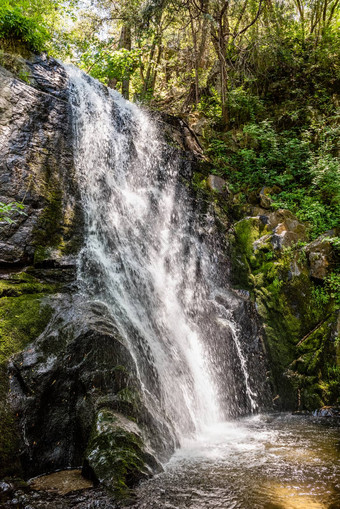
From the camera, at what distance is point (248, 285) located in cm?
745

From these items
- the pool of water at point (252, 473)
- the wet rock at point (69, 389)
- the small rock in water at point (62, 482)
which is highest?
the wet rock at point (69, 389)

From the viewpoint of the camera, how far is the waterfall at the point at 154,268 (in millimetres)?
4934

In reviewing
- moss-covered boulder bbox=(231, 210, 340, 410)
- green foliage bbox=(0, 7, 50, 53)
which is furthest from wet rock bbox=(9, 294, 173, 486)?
green foliage bbox=(0, 7, 50, 53)

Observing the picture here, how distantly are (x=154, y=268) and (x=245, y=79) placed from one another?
8332 millimetres

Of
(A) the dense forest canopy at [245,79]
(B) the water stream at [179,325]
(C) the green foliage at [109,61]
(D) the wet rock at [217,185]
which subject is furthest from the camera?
(C) the green foliage at [109,61]

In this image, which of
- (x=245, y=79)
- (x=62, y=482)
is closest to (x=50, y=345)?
(x=62, y=482)

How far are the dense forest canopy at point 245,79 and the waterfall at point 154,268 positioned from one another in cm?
213

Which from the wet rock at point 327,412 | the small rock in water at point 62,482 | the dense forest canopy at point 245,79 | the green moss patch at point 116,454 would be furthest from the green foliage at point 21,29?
the wet rock at point 327,412

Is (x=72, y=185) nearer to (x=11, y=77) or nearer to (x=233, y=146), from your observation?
(x=11, y=77)

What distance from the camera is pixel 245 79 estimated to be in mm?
11133

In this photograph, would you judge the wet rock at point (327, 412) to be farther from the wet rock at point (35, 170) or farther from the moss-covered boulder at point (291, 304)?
the wet rock at point (35, 170)

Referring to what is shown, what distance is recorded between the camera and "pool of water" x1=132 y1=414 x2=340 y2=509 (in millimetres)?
2648

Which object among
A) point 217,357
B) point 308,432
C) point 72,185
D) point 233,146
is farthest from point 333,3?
point 308,432

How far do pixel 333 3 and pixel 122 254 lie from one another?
46.2ft
